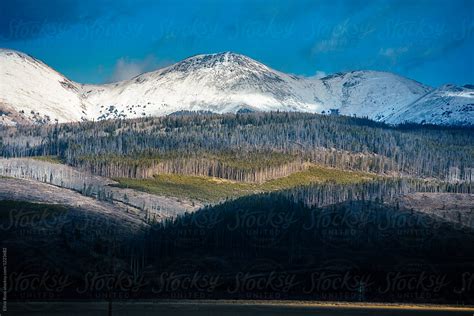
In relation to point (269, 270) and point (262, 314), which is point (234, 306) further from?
point (269, 270)

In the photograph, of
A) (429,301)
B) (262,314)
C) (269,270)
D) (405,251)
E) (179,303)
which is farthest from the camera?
(405,251)

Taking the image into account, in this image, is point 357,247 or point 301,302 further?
point 357,247

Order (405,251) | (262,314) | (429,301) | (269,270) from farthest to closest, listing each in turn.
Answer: (405,251)
(269,270)
(429,301)
(262,314)

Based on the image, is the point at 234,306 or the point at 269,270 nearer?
the point at 234,306

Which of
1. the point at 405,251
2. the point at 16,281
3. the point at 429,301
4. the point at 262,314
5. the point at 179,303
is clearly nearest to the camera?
the point at 262,314

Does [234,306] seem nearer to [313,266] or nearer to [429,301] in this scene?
[429,301]

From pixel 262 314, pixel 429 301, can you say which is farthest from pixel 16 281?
pixel 429 301

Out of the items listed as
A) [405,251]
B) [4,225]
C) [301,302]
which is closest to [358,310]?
[301,302]

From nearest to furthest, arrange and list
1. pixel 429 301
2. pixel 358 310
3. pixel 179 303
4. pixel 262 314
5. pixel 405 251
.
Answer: pixel 262 314
pixel 358 310
pixel 179 303
pixel 429 301
pixel 405 251
